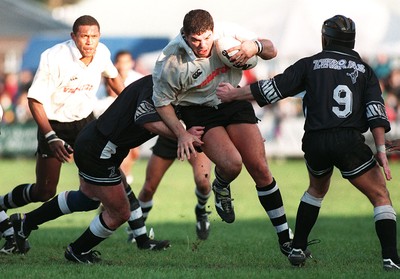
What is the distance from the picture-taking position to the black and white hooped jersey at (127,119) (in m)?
9.05

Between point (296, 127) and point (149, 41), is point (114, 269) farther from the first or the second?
point (149, 41)

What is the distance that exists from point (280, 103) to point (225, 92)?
1848cm

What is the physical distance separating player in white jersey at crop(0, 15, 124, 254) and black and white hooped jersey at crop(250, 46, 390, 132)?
2.80 m

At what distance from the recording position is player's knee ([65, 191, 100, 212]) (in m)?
9.63

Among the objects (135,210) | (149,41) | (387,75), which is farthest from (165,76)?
(149,41)

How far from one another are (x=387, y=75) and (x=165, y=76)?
805 inches

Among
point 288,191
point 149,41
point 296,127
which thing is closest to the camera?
point 288,191

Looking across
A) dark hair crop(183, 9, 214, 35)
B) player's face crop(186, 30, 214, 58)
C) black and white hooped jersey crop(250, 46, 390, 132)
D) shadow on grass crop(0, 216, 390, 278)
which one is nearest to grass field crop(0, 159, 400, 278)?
shadow on grass crop(0, 216, 390, 278)

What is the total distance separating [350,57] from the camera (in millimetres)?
8617

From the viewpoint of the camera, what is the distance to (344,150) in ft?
27.9

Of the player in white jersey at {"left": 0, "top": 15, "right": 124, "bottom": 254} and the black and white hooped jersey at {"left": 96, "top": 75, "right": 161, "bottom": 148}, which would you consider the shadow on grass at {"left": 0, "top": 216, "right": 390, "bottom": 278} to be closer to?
the player in white jersey at {"left": 0, "top": 15, "right": 124, "bottom": 254}

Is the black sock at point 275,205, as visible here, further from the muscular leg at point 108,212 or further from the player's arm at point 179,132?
the muscular leg at point 108,212

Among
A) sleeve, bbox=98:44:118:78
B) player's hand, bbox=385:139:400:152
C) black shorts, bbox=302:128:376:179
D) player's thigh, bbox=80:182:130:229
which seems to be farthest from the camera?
sleeve, bbox=98:44:118:78

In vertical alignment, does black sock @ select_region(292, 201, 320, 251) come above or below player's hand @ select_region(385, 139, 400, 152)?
below
